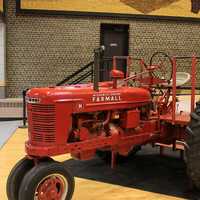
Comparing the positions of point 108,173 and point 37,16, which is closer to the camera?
point 108,173

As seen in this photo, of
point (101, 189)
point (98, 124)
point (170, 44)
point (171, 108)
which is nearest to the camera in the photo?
point (98, 124)

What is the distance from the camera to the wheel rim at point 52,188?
171 inches

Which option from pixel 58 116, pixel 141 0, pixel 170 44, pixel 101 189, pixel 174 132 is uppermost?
pixel 141 0

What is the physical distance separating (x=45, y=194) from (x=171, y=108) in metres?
2.30

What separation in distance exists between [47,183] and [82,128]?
0.78 metres

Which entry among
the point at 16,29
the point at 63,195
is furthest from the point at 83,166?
the point at 16,29

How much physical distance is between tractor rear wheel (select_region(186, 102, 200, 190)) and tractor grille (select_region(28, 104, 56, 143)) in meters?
1.39

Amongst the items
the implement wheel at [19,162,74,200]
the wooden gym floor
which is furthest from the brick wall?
the implement wheel at [19,162,74,200]

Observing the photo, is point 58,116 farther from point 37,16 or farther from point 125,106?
point 37,16

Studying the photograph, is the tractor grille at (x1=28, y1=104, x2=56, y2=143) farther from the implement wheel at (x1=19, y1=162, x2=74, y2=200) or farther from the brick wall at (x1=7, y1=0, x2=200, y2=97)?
the brick wall at (x1=7, y1=0, x2=200, y2=97)

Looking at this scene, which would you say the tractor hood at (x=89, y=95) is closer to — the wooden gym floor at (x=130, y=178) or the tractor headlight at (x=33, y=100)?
the tractor headlight at (x=33, y=100)

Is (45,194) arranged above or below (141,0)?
below

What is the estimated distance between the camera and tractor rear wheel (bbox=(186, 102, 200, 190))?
15.4ft

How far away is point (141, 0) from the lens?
50.1 ft
